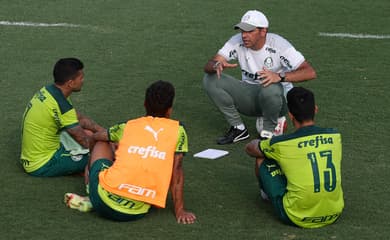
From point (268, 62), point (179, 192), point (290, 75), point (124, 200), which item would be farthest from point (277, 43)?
point (124, 200)

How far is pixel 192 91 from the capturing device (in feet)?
36.5

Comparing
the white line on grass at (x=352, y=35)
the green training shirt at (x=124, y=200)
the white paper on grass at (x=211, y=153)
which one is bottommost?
the white paper on grass at (x=211, y=153)

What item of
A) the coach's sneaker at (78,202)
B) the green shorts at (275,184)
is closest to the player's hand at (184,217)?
the green shorts at (275,184)

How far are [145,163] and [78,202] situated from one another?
0.78 metres

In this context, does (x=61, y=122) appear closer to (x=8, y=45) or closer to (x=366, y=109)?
(x=366, y=109)

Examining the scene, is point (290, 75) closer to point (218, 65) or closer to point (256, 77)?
point (256, 77)

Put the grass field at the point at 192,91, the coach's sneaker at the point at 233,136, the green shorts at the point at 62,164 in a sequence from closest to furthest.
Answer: the grass field at the point at 192,91
the green shorts at the point at 62,164
the coach's sneaker at the point at 233,136

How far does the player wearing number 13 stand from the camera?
7121 millimetres

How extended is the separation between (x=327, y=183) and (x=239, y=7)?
7854 mm

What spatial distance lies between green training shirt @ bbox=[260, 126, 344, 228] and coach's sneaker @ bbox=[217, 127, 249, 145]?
7.23 ft

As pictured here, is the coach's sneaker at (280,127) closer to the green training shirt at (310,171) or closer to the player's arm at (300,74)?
the player's arm at (300,74)

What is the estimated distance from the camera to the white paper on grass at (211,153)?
9016 millimetres

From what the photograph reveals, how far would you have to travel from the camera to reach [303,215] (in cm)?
723

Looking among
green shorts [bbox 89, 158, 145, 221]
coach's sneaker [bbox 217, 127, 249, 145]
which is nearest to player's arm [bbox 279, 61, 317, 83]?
coach's sneaker [bbox 217, 127, 249, 145]
